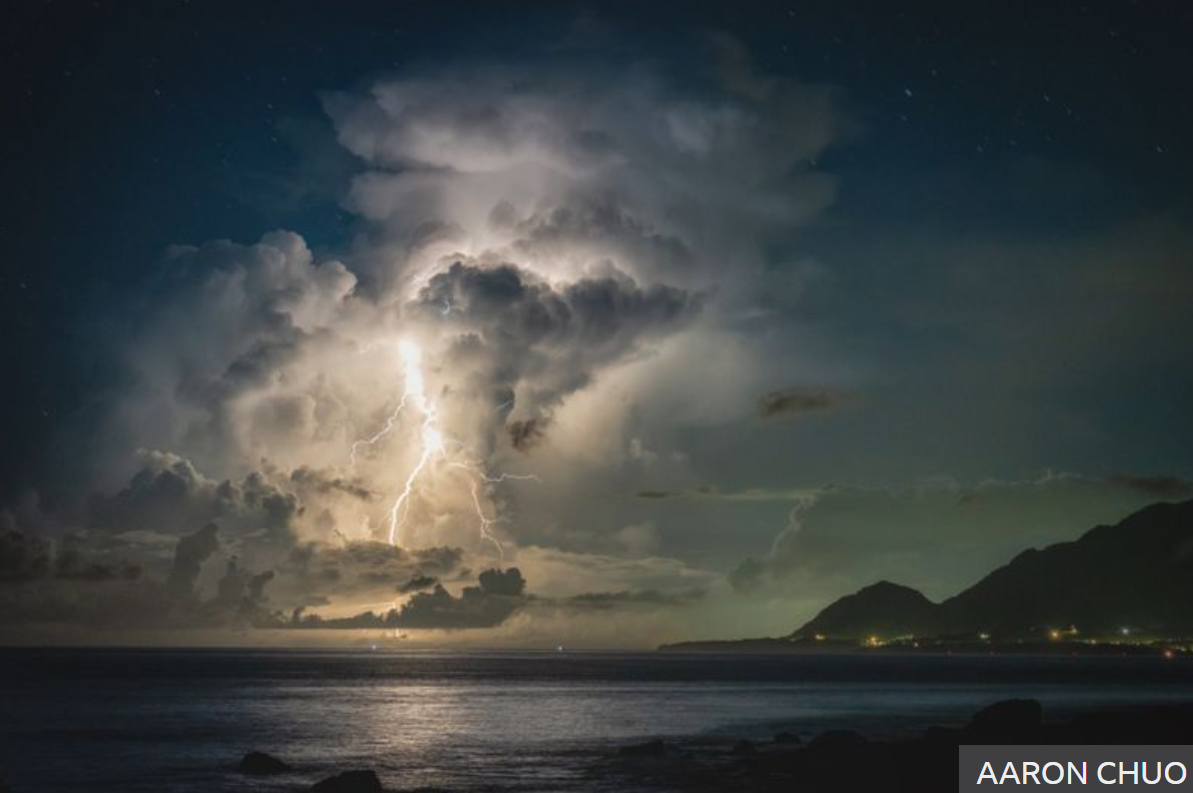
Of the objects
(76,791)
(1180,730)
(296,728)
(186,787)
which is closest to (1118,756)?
(1180,730)

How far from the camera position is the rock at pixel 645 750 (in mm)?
64562

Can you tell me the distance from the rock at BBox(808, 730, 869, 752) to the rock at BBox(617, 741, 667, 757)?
9.34m

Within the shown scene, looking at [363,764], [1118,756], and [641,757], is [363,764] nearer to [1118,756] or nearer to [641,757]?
[641,757]

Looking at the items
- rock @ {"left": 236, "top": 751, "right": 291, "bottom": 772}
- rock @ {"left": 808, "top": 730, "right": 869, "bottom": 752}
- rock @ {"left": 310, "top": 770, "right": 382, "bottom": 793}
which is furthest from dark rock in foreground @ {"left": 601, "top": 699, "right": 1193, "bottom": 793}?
rock @ {"left": 236, "top": 751, "right": 291, "bottom": 772}

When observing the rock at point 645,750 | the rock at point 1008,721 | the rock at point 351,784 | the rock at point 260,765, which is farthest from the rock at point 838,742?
the rock at point 260,765

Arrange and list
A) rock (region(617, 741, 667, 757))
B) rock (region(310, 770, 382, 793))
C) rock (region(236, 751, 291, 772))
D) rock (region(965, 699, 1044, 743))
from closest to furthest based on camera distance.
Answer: rock (region(310, 770, 382, 793))
rock (region(236, 751, 291, 772))
rock (region(965, 699, 1044, 743))
rock (region(617, 741, 667, 757))

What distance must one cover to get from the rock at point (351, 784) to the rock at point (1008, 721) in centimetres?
3121

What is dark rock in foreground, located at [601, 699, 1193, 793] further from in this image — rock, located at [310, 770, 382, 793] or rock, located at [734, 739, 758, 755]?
rock, located at [310, 770, 382, 793]

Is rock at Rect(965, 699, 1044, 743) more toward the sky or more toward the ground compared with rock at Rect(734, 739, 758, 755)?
more toward the sky

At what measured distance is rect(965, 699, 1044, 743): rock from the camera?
59906mm

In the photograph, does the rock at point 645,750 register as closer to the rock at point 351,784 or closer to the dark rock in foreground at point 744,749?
the dark rock in foreground at point 744,749

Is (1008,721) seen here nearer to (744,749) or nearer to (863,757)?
(863,757)

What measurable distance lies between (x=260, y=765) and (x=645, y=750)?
69.5ft

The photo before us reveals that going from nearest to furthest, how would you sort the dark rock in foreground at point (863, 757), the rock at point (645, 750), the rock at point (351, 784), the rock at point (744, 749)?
1. the rock at point (351, 784)
2. the dark rock in foreground at point (863, 757)
3. the rock at point (744, 749)
4. the rock at point (645, 750)
